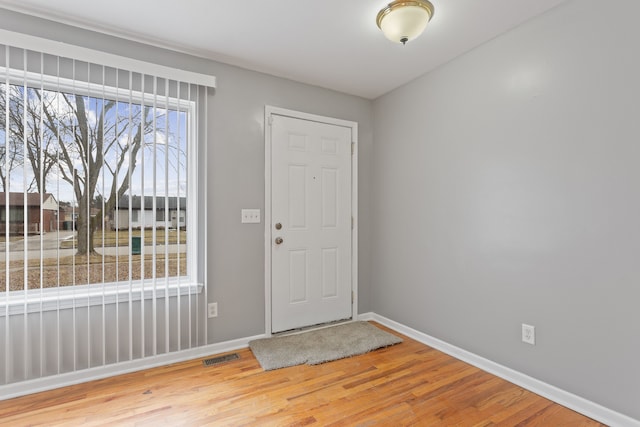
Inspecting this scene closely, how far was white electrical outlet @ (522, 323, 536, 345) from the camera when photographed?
2092mm

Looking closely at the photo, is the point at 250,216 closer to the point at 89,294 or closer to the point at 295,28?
the point at 89,294

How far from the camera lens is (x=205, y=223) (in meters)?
2.61

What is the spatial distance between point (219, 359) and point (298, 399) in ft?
2.78

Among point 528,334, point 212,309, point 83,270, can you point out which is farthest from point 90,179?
point 528,334

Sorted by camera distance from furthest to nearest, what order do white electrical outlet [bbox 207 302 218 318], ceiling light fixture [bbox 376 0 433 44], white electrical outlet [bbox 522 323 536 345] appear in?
white electrical outlet [bbox 207 302 218 318]
white electrical outlet [bbox 522 323 536 345]
ceiling light fixture [bbox 376 0 433 44]

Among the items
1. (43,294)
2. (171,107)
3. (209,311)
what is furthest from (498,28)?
(43,294)

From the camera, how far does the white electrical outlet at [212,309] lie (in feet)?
8.66

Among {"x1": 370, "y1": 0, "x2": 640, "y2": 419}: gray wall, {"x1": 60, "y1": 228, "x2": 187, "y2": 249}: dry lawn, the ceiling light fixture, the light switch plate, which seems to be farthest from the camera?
the light switch plate

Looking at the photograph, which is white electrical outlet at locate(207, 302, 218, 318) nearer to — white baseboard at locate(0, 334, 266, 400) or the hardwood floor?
white baseboard at locate(0, 334, 266, 400)

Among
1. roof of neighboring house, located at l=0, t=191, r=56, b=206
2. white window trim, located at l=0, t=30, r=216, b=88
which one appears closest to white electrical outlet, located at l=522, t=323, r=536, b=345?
white window trim, located at l=0, t=30, r=216, b=88

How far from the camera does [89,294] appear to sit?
219cm

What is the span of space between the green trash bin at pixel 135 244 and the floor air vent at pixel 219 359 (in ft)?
3.23

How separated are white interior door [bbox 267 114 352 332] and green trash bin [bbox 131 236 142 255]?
1.06 m

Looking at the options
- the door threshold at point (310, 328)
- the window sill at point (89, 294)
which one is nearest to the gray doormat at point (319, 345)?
the door threshold at point (310, 328)
